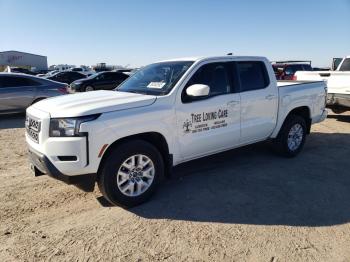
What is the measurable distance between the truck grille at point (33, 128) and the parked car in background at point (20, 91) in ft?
23.3

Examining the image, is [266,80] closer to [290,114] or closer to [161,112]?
[290,114]

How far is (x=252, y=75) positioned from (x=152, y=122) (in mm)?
2225

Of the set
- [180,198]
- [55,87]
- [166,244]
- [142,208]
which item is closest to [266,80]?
[180,198]

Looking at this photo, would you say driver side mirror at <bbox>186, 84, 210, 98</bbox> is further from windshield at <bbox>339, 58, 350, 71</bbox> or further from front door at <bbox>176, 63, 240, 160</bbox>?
windshield at <bbox>339, 58, 350, 71</bbox>

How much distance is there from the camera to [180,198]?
14.9ft

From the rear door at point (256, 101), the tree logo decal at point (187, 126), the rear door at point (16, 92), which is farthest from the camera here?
the rear door at point (16, 92)

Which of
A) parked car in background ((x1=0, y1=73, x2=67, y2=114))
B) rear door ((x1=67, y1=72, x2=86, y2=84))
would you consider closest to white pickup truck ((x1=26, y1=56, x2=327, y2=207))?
parked car in background ((x1=0, y1=73, x2=67, y2=114))

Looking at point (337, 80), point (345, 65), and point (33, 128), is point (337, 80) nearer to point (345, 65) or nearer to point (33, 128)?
point (345, 65)

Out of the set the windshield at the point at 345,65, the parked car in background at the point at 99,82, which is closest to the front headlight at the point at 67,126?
the windshield at the point at 345,65

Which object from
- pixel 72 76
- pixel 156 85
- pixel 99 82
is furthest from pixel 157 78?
A: pixel 72 76

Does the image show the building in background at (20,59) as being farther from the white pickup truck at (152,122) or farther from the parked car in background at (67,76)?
the white pickup truck at (152,122)

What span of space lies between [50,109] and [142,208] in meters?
1.63

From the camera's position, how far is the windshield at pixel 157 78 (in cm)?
465

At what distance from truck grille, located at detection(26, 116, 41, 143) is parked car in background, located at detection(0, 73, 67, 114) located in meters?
7.11
